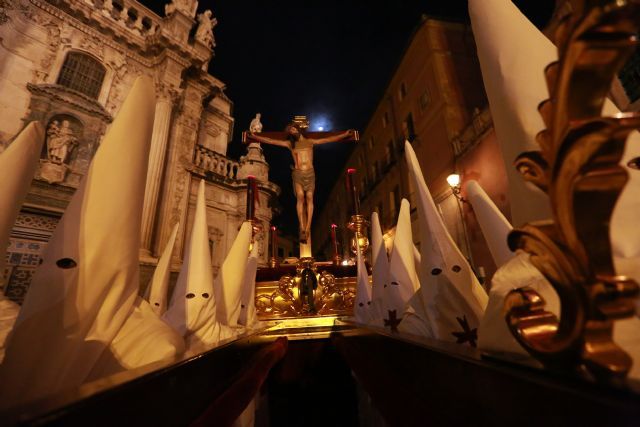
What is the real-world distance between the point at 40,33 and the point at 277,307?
8.62m

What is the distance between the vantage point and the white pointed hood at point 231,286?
101 inches

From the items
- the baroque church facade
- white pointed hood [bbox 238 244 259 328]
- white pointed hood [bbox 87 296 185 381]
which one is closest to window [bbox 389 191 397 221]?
the baroque church facade

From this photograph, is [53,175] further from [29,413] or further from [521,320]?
[521,320]

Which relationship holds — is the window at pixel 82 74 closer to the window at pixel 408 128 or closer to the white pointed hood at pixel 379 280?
the white pointed hood at pixel 379 280

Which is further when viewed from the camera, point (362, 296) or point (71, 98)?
point (71, 98)

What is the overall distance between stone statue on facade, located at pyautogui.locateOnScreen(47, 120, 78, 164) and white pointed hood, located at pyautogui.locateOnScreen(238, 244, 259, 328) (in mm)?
5489

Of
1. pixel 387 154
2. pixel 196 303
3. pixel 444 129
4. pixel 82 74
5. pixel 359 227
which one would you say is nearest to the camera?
pixel 196 303

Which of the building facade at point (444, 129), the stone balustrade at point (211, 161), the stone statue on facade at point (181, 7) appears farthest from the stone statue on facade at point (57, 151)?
the building facade at point (444, 129)

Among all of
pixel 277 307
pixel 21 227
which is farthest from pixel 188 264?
pixel 21 227

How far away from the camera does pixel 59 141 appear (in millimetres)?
5523

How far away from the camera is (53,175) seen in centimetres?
533

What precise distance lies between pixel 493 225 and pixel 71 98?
8.55 m

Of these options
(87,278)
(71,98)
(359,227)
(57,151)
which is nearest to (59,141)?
(57,151)

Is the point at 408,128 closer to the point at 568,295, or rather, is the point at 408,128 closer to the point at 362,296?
the point at 362,296
